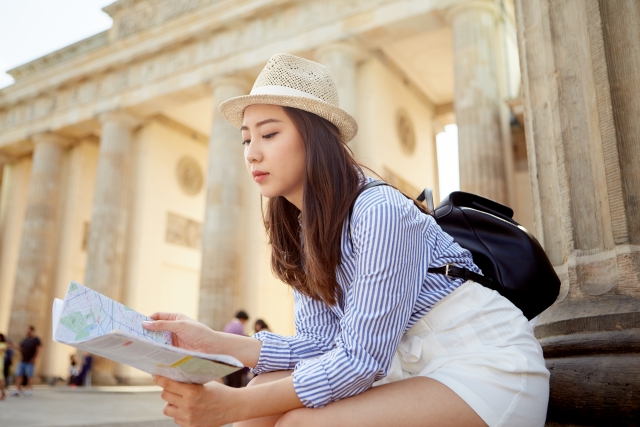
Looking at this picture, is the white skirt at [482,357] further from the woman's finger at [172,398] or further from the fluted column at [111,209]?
the fluted column at [111,209]

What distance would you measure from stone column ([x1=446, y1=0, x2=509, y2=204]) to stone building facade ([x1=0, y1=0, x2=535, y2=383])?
3 centimetres

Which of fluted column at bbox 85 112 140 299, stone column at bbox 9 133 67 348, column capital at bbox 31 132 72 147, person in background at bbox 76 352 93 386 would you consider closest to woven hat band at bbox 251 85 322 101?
person in background at bbox 76 352 93 386

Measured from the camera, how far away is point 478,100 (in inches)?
484

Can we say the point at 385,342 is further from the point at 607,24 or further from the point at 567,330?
the point at 607,24

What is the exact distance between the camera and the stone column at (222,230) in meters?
14.5

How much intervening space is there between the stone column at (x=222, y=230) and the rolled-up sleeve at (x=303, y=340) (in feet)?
41.4

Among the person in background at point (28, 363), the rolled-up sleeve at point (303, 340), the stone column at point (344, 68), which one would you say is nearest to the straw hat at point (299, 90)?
the rolled-up sleeve at point (303, 340)

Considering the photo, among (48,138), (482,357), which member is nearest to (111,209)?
(48,138)

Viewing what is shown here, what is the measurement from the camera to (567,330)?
2395mm

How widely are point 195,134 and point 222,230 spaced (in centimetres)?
781

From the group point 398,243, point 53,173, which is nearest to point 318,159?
point 398,243

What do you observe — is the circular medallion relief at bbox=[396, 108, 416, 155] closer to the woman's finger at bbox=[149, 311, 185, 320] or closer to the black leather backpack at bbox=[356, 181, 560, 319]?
the black leather backpack at bbox=[356, 181, 560, 319]

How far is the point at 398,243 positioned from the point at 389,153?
47.4ft

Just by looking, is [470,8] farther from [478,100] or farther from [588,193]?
[588,193]
